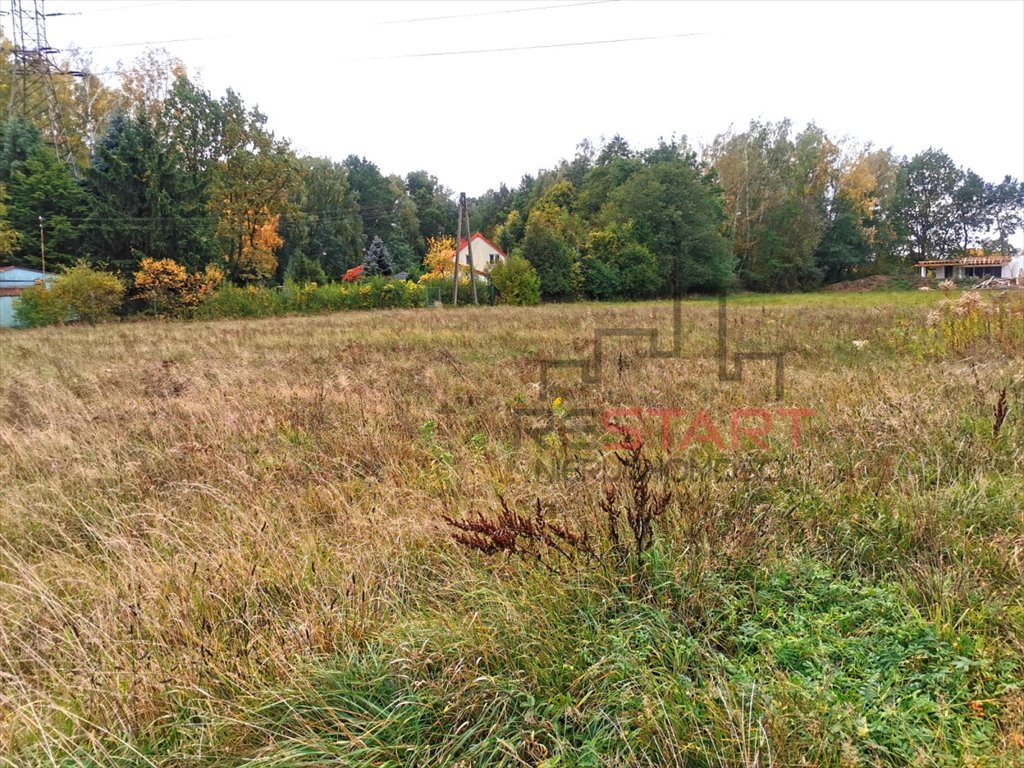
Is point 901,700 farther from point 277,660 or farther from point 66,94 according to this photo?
point 66,94

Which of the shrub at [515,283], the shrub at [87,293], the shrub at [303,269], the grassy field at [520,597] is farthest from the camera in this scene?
the shrub at [303,269]

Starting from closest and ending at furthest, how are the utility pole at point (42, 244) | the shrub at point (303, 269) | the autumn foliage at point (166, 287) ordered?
the autumn foliage at point (166, 287) < the utility pole at point (42, 244) < the shrub at point (303, 269)

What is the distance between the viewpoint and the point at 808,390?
5.52 m

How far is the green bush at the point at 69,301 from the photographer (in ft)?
73.2

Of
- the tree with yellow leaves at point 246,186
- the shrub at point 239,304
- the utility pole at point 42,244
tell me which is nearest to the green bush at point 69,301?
the shrub at point 239,304

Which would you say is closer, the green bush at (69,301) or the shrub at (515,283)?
the green bush at (69,301)

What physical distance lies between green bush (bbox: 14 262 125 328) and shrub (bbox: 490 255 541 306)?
1927cm

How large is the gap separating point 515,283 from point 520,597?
31.1 meters

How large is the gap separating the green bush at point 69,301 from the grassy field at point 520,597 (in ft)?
75.6

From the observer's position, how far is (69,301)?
22.5m

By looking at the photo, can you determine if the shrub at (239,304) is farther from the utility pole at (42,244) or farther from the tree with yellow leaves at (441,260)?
the tree with yellow leaves at (441,260)

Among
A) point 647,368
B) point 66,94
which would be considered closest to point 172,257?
point 66,94

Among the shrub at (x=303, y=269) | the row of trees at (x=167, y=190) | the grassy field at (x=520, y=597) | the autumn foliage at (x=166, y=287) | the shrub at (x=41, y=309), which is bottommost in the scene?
the grassy field at (x=520, y=597)

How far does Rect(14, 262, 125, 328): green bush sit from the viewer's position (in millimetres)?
22297
